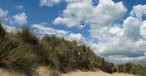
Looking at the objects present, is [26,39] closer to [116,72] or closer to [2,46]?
[2,46]

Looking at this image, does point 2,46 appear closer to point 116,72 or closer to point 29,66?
point 29,66

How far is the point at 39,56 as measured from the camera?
592 inches

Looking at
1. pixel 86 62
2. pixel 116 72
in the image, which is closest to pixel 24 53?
pixel 86 62

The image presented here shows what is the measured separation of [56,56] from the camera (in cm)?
1670

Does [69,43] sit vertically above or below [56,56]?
above

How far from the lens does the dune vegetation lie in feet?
40.6

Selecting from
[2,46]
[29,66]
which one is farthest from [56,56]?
[2,46]

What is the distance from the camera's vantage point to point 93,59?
22203 millimetres

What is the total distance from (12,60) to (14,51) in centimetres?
57

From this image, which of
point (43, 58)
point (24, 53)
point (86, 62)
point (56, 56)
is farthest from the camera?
point (86, 62)

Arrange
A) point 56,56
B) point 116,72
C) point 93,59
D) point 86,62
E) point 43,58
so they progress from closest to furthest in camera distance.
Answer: point 43,58 < point 56,56 < point 86,62 < point 93,59 < point 116,72

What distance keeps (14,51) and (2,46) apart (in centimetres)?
53

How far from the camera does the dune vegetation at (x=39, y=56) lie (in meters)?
12.4

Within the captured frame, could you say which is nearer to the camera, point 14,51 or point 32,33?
point 14,51
